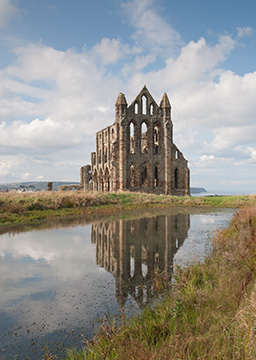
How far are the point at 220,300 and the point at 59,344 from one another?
2767 mm

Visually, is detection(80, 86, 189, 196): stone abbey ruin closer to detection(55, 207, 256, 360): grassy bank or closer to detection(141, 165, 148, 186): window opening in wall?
detection(141, 165, 148, 186): window opening in wall

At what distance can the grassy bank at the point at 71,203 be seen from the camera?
19016 millimetres

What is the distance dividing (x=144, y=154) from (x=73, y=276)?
36.8 meters

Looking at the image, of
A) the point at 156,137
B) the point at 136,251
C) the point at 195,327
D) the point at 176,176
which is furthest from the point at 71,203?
the point at 156,137

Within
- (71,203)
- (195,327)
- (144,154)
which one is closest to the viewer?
(195,327)

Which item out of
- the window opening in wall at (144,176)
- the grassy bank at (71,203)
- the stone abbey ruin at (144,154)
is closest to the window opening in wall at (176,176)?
the stone abbey ruin at (144,154)

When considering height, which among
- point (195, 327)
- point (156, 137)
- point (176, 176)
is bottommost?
point (195, 327)

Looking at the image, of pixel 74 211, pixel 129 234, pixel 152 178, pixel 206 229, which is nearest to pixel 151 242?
pixel 129 234

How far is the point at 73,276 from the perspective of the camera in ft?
A: 24.6

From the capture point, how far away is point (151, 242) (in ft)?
38.5

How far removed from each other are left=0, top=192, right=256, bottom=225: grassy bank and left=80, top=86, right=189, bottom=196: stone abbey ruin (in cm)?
1036

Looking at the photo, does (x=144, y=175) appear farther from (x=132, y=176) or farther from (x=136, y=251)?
(x=136, y=251)

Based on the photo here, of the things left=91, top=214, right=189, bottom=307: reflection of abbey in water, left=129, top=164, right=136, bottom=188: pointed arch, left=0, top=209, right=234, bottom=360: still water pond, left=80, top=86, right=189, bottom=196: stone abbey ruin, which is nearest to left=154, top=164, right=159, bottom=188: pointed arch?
left=80, top=86, right=189, bottom=196: stone abbey ruin

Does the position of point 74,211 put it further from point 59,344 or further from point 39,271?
point 59,344
